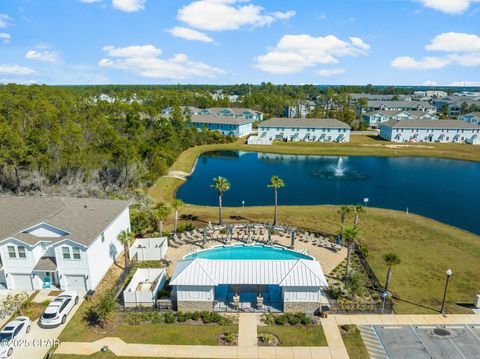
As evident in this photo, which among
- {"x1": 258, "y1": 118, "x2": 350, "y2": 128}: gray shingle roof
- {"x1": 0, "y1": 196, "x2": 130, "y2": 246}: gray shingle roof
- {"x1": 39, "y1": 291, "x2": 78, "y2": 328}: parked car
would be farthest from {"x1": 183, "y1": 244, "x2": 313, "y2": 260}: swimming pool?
{"x1": 258, "y1": 118, "x2": 350, "y2": 128}: gray shingle roof

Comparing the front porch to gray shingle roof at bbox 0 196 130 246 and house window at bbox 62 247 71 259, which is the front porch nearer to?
gray shingle roof at bbox 0 196 130 246

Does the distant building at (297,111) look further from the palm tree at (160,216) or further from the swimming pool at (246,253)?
the swimming pool at (246,253)

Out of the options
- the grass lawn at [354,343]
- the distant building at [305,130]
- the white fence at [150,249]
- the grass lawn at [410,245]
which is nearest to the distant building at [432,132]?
the distant building at [305,130]

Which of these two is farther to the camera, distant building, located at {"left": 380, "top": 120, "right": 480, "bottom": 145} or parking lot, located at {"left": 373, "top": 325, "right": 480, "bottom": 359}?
distant building, located at {"left": 380, "top": 120, "right": 480, "bottom": 145}

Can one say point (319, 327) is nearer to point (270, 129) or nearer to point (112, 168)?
point (112, 168)

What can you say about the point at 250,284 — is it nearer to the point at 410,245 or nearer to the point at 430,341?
the point at 430,341
